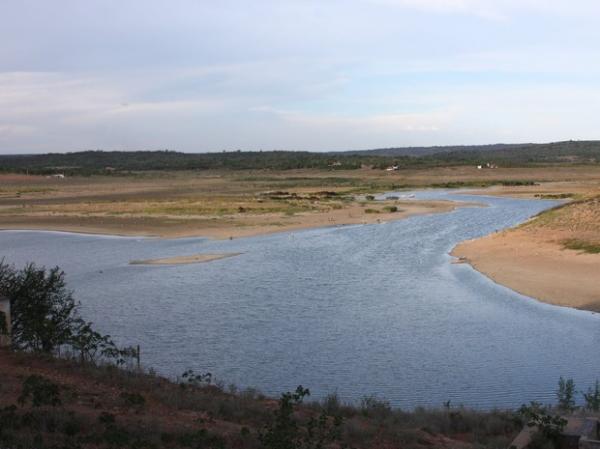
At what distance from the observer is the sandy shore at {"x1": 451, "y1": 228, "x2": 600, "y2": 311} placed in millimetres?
22344

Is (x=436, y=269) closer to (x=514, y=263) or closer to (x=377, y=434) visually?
(x=514, y=263)

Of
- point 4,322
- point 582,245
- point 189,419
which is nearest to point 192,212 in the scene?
point 582,245

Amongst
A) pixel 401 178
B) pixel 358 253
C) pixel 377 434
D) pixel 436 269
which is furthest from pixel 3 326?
pixel 401 178

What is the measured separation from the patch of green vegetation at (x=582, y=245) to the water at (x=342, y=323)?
449cm

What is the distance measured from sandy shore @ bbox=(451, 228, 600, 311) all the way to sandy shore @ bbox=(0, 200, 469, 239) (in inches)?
515

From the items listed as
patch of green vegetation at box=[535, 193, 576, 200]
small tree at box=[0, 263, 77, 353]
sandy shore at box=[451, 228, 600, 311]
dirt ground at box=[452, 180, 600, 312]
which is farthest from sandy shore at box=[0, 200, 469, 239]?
small tree at box=[0, 263, 77, 353]

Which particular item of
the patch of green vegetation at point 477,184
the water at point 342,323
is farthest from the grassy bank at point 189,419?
the patch of green vegetation at point 477,184

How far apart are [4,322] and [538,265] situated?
19346mm

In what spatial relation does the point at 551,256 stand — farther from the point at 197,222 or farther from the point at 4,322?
the point at 197,222

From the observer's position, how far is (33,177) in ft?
369

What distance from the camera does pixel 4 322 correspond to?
13.3 meters

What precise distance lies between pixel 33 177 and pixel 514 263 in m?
96.6

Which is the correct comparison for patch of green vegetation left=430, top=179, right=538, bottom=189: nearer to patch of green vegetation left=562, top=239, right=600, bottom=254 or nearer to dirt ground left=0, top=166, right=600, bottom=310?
dirt ground left=0, top=166, right=600, bottom=310

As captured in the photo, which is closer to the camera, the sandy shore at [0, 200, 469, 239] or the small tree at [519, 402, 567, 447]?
the small tree at [519, 402, 567, 447]
